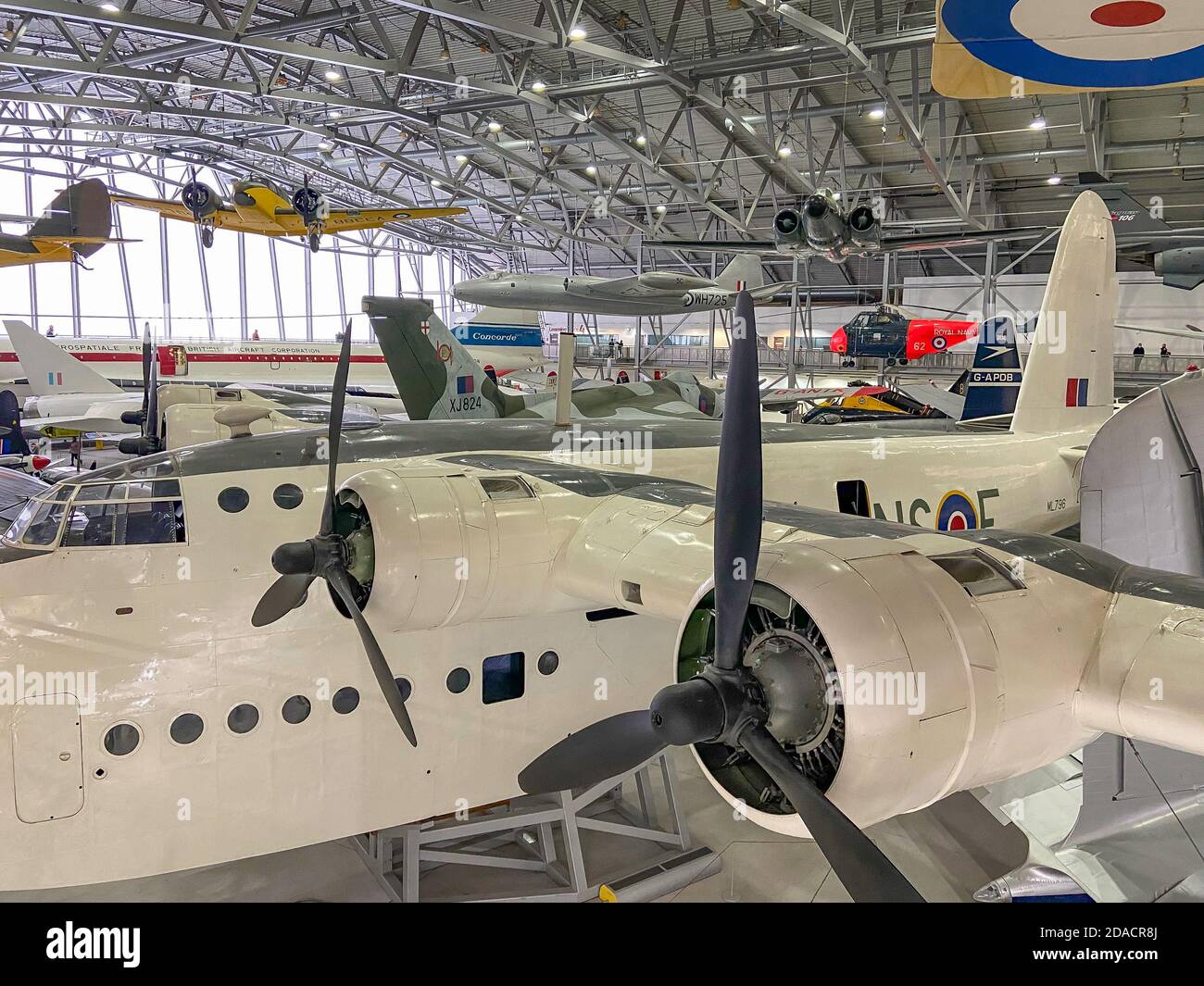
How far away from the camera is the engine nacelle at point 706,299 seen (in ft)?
78.2

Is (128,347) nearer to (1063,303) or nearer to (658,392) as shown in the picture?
(658,392)

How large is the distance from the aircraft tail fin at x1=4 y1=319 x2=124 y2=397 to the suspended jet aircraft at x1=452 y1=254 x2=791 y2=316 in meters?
11.7

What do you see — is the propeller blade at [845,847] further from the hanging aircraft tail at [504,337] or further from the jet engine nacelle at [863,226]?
the hanging aircraft tail at [504,337]

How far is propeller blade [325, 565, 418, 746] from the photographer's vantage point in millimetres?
4941

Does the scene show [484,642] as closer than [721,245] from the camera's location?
Yes

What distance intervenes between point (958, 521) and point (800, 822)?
241 inches

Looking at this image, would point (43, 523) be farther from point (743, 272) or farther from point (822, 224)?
point (743, 272)

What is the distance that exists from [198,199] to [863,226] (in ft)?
63.1

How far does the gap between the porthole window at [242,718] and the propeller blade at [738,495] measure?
11.6 feet

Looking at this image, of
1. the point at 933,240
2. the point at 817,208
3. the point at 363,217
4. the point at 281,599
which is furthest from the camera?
the point at 363,217

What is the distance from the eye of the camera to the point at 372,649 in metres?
5.00

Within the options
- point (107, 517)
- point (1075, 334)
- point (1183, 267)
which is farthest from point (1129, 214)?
point (107, 517)
